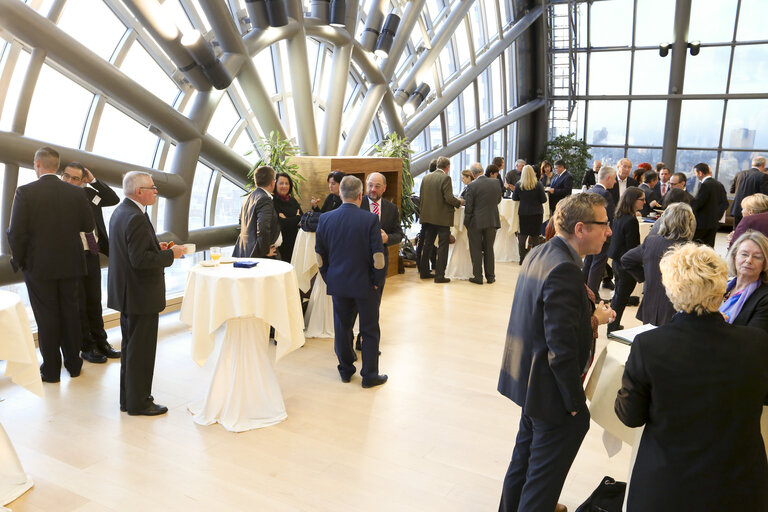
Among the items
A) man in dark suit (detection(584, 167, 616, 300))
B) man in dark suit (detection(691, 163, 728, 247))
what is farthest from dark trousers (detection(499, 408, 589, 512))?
man in dark suit (detection(691, 163, 728, 247))

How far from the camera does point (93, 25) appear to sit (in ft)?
19.9

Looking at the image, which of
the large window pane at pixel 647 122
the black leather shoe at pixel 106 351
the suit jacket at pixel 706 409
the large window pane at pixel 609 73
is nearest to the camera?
the suit jacket at pixel 706 409

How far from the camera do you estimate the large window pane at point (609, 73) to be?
1711 centimetres

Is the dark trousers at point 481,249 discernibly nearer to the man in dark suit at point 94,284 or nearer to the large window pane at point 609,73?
the man in dark suit at point 94,284

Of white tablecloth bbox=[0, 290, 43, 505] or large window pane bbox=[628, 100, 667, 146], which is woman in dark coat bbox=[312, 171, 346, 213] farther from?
large window pane bbox=[628, 100, 667, 146]

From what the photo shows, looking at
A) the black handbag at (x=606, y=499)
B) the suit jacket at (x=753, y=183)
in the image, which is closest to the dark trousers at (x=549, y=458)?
the black handbag at (x=606, y=499)

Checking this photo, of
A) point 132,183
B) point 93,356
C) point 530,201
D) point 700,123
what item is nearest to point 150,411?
point 93,356

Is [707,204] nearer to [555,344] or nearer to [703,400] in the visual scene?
[555,344]

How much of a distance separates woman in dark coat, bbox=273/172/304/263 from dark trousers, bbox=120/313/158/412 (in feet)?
6.89

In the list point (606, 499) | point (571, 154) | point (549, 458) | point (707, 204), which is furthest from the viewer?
point (571, 154)

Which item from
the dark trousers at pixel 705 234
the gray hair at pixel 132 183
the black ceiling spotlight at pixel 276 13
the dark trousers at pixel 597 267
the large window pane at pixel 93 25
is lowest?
the dark trousers at pixel 597 267

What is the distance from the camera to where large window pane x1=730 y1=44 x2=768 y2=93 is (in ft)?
50.2

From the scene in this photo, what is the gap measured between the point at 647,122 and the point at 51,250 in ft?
54.1

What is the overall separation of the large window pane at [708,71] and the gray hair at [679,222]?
539 inches
